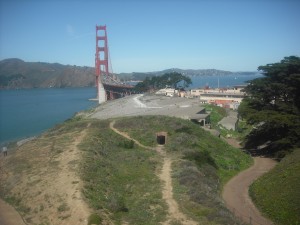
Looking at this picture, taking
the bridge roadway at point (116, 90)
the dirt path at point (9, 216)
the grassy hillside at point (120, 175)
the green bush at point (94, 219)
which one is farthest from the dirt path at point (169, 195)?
the bridge roadway at point (116, 90)

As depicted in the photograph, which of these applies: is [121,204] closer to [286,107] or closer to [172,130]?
[172,130]

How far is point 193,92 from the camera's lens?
82062 millimetres

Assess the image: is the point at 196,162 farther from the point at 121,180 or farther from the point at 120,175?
the point at 121,180

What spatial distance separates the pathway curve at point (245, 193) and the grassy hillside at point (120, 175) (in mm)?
619

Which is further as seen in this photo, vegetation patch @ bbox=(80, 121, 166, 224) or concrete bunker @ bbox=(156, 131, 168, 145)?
concrete bunker @ bbox=(156, 131, 168, 145)

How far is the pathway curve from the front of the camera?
16.7m

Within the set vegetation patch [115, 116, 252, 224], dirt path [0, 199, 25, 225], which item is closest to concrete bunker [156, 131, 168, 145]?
vegetation patch [115, 116, 252, 224]

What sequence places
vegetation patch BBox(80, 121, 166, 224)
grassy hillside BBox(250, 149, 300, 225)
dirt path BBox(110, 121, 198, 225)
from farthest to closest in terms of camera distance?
grassy hillside BBox(250, 149, 300, 225), vegetation patch BBox(80, 121, 166, 224), dirt path BBox(110, 121, 198, 225)

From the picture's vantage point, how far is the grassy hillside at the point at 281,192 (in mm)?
16516

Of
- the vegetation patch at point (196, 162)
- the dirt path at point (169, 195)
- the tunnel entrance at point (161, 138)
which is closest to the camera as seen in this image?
the dirt path at point (169, 195)

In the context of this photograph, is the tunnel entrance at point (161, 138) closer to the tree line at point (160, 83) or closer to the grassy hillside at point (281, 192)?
the grassy hillside at point (281, 192)

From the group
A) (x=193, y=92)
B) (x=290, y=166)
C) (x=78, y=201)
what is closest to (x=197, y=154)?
(x=290, y=166)

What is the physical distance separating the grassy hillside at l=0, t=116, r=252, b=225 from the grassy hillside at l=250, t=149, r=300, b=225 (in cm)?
222

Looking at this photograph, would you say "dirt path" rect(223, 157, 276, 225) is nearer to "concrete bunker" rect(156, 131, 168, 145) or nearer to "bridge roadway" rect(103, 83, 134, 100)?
"concrete bunker" rect(156, 131, 168, 145)
